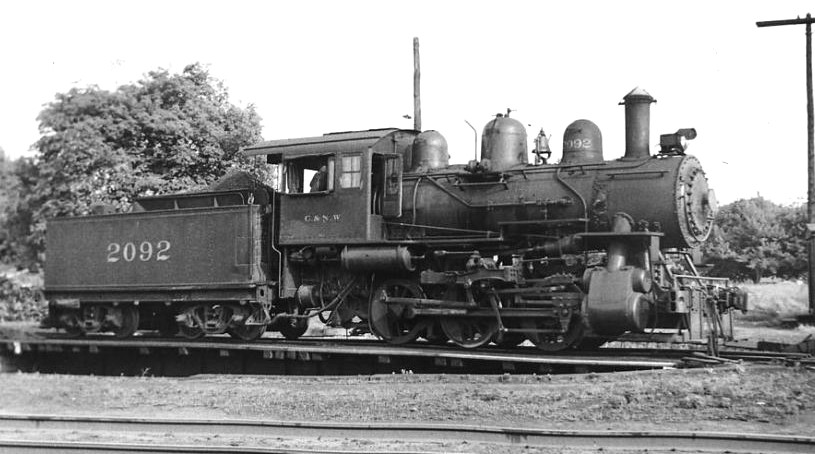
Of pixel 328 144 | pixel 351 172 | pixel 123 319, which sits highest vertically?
pixel 328 144

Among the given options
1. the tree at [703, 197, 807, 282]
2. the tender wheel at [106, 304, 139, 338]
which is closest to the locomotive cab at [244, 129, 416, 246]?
the tender wheel at [106, 304, 139, 338]

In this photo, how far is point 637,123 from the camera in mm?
11438

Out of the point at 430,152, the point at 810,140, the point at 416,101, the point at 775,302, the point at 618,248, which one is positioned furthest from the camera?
the point at 775,302

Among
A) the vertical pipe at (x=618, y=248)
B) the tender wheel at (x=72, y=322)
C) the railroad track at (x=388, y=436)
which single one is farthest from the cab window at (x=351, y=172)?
the tender wheel at (x=72, y=322)

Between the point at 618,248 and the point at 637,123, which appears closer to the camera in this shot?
the point at 618,248

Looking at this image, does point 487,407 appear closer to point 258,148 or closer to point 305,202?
point 305,202

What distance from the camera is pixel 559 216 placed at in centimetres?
1168

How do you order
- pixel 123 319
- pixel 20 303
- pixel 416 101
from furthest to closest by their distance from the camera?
1. pixel 20 303
2. pixel 416 101
3. pixel 123 319

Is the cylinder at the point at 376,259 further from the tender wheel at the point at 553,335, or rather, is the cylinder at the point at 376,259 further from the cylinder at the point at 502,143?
the tender wheel at the point at 553,335

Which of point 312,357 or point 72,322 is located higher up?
point 72,322

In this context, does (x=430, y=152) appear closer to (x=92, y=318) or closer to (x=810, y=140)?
(x=92, y=318)

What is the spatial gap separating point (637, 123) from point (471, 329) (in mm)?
3959

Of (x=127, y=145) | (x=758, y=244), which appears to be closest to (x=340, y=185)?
(x=127, y=145)

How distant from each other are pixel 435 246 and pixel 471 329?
143cm
